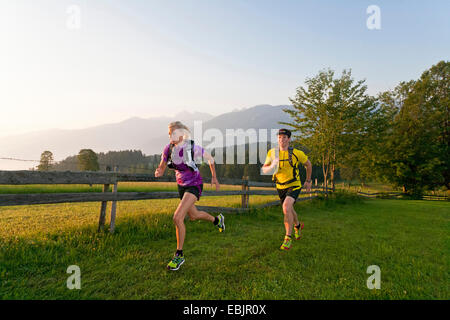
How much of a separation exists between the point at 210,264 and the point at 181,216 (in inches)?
36.4

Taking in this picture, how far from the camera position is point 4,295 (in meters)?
2.40

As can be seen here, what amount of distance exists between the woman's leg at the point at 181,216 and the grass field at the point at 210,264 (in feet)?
1.40

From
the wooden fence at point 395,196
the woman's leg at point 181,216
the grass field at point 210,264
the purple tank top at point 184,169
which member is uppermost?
the purple tank top at point 184,169


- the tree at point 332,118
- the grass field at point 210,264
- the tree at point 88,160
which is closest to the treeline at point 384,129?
the tree at point 332,118

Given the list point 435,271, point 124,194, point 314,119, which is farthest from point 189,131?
point 314,119

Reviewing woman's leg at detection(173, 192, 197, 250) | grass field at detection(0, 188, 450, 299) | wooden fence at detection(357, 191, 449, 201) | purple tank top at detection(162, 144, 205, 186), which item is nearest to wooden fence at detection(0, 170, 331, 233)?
grass field at detection(0, 188, 450, 299)

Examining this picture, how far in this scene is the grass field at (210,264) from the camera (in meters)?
2.63

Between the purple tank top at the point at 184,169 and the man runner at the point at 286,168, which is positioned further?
the man runner at the point at 286,168

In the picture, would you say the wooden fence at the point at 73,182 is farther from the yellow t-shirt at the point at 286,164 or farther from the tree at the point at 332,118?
the tree at the point at 332,118

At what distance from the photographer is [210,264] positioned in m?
3.43

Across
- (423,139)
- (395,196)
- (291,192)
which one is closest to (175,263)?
(291,192)

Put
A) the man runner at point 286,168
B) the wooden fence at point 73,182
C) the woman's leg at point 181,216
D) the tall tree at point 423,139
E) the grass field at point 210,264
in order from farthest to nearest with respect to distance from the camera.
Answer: the tall tree at point 423,139
the man runner at point 286,168
the wooden fence at point 73,182
the woman's leg at point 181,216
the grass field at point 210,264

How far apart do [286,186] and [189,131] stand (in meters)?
2.52

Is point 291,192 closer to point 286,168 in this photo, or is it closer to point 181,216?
point 286,168
